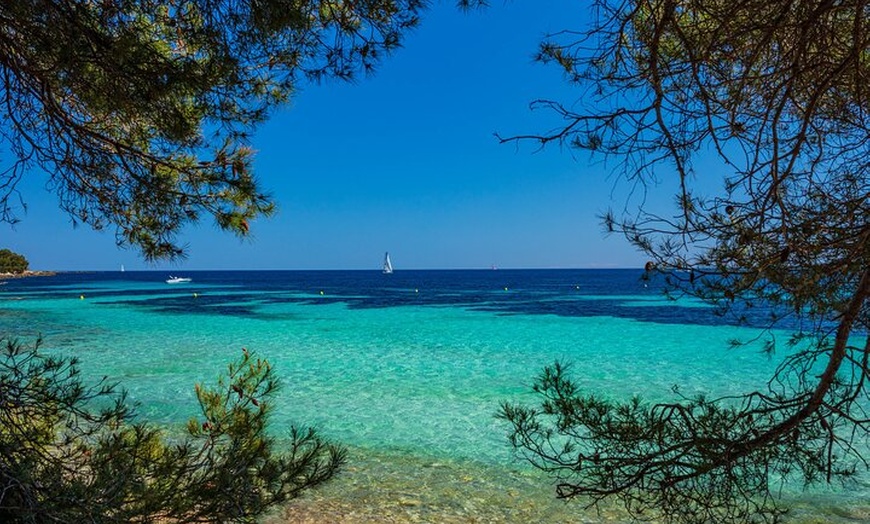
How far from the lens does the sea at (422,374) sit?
4.59m

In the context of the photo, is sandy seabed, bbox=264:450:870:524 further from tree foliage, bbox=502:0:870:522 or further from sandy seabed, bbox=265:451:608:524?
tree foliage, bbox=502:0:870:522

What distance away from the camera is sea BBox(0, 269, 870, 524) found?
4594 mm

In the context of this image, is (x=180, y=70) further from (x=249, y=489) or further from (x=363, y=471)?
(x=363, y=471)

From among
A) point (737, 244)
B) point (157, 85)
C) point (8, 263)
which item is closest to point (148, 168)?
point (157, 85)

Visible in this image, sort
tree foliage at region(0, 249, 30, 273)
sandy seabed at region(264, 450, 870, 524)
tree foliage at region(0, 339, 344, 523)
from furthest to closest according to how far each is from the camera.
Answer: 1. tree foliage at region(0, 249, 30, 273)
2. sandy seabed at region(264, 450, 870, 524)
3. tree foliage at region(0, 339, 344, 523)

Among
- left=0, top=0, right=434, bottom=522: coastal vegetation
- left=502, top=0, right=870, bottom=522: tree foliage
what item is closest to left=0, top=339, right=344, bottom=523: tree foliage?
left=0, top=0, right=434, bottom=522: coastal vegetation

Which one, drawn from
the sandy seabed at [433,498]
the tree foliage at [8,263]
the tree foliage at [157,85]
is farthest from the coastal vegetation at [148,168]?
the tree foliage at [8,263]

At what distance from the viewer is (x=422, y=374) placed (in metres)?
10.4

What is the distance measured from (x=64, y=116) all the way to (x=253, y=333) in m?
13.9

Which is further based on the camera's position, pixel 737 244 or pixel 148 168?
pixel 148 168

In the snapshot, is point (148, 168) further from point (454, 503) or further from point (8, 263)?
point (8, 263)

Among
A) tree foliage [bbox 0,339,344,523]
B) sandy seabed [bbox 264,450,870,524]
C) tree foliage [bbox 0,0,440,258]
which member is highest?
tree foliage [bbox 0,0,440,258]

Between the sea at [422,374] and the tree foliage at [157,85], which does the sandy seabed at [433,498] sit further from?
the tree foliage at [157,85]

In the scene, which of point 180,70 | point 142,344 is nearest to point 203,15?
point 180,70
